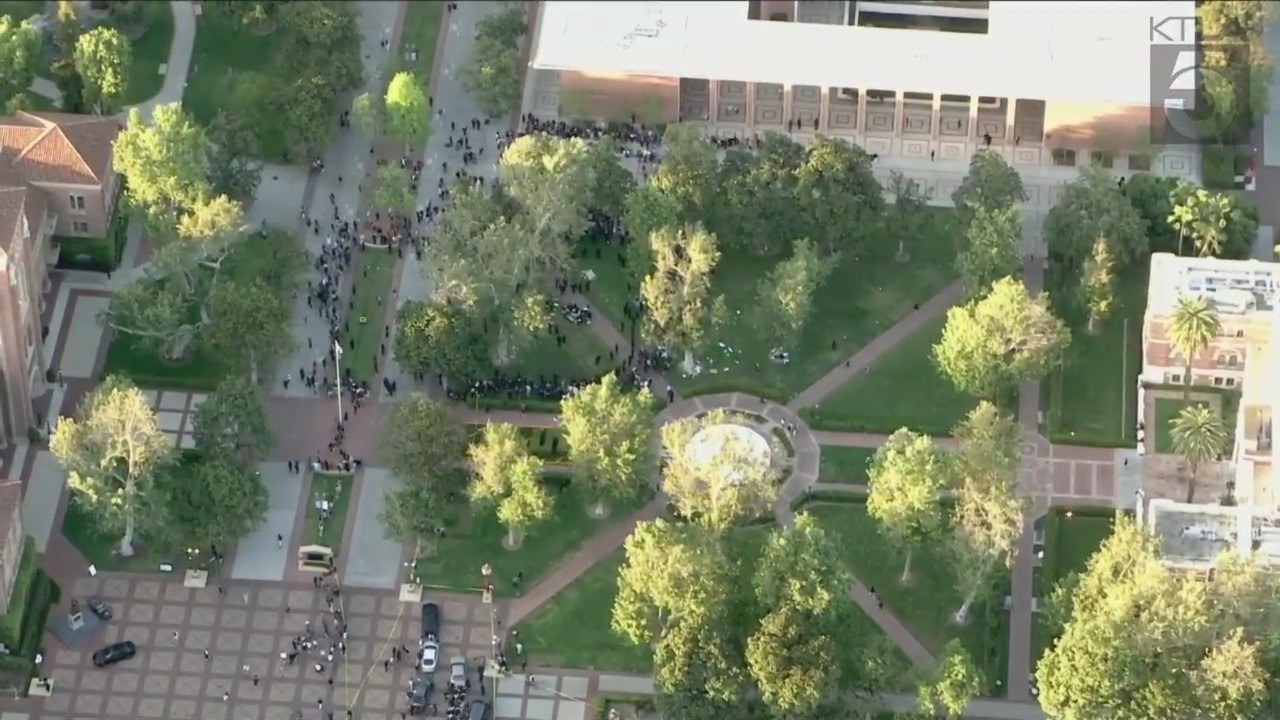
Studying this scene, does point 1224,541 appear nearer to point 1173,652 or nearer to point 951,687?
point 1173,652

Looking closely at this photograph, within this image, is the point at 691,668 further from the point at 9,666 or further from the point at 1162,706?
the point at 9,666

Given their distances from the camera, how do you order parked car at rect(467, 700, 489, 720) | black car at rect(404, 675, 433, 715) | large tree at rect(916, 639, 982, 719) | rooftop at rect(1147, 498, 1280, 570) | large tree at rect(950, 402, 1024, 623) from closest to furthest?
large tree at rect(916, 639, 982, 719), large tree at rect(950, 402, 1024, 623), rooftop at rect(1147, 498, 1280, 570), parked car at rect(467, 700, 489, 720), black car at rect(404, 675, 433, 715)

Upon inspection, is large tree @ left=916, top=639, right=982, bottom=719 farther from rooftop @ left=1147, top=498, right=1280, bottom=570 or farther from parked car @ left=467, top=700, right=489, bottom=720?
parked car @ left=467, top=700, right=489, bottom=720

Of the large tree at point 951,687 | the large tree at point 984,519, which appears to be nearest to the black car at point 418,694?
the large tree at point 951,687

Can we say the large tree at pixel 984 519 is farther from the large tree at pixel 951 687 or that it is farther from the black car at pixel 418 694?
the black car at pixel 418 694

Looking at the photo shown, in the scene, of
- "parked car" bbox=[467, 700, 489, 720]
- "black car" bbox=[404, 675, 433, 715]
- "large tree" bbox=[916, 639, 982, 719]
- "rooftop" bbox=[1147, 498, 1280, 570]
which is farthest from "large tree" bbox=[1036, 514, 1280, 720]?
"black car" bbox=[404, 675, 433, 715]

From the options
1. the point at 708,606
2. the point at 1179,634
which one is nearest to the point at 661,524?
the point at 708,606
